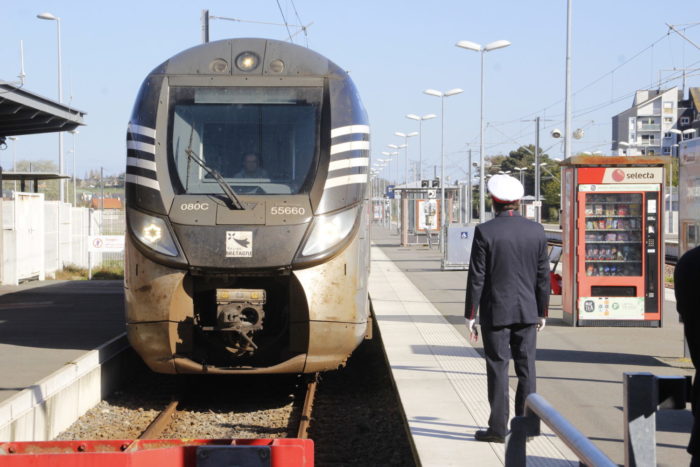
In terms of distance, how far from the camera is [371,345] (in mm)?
15555

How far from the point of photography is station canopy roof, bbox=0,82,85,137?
1529 centimetres

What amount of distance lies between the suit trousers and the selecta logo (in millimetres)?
7925

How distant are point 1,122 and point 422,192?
93.5 feet

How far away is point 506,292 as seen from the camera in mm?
7012

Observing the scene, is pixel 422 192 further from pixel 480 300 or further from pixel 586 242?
pixel 480 300

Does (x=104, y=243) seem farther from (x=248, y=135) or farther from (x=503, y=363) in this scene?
(x=503, y=363)

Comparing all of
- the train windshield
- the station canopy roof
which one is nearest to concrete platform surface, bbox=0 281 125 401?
the train windshield

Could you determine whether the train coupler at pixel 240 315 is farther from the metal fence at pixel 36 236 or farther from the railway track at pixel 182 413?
the metal fence at pixel 36 236

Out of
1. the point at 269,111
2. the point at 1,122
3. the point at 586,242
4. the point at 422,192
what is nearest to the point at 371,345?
the point at 586,242

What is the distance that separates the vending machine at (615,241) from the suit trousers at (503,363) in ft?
24.8

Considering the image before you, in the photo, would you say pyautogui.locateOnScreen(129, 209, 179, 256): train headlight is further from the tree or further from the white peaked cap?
the tree

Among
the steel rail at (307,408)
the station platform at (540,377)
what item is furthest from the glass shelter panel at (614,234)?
the steel rail at (307,408)

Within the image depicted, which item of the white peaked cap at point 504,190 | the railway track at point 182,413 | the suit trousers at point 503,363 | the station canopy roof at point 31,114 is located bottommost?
the railway track at point 182,413

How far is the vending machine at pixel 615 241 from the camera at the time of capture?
14.4m
